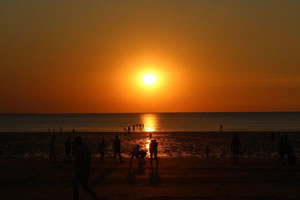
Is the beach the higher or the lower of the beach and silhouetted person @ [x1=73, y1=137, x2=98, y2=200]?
the lower

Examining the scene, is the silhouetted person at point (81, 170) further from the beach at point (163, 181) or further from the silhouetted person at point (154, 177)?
the silhouetted person at point (154, 177)

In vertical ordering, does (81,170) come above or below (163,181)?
above

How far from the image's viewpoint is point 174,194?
43.3 ft

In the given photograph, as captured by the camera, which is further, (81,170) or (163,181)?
(163,181)

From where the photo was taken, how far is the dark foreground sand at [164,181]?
43.4ft

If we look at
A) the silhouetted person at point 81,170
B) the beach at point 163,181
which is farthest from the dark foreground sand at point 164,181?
the silhouetted person at point 81,170

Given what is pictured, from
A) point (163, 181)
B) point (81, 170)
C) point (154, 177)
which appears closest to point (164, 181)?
point (163, 181)

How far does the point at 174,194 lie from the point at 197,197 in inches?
35.5

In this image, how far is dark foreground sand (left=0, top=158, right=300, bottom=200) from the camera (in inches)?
521

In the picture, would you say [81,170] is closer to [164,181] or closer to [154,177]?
[164,181]

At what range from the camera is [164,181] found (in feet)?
52.3

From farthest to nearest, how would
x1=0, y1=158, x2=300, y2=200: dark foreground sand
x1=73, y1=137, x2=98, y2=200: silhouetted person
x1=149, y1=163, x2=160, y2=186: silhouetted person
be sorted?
x1=149, y1=163, x2=160, y2=186: silhouetted person, x1=0, y1=158, x2=300, y2=200: dark foreground sand, x1=73, y1=137, x2=98, y2=200: silhouetted person

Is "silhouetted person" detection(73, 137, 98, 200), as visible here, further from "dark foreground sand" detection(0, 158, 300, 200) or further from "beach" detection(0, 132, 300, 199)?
"dark foreground sand" detection(0, 158, 300, 200)

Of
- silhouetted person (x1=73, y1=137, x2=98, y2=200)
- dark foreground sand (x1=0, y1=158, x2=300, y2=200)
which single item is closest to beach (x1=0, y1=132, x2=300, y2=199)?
dark foreground sand (x1=0, y1=158, x2=300, y2=200)
